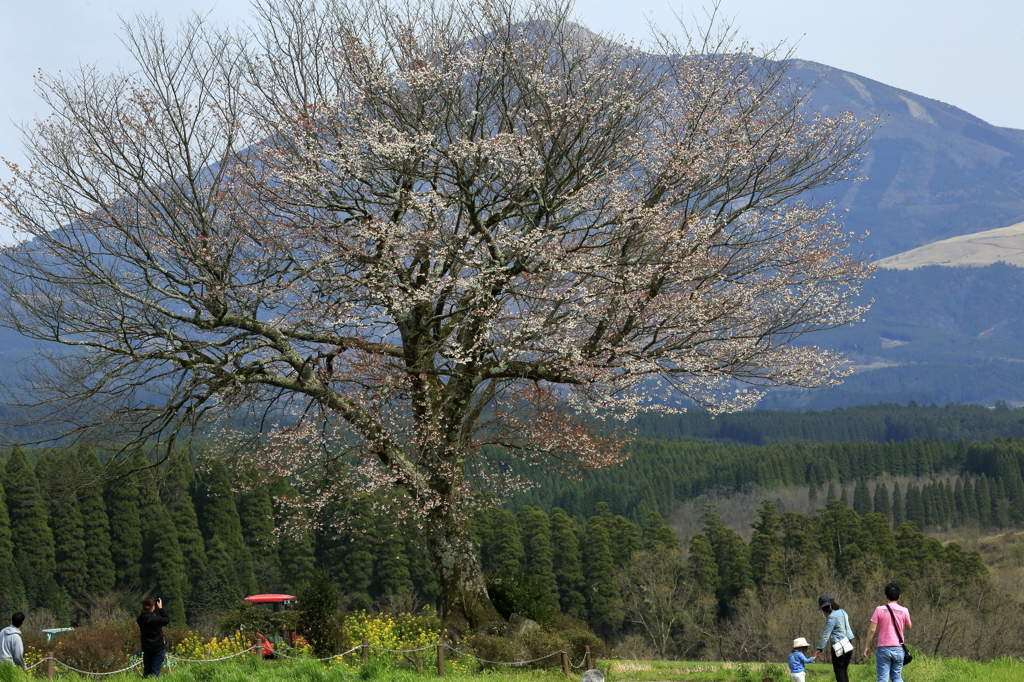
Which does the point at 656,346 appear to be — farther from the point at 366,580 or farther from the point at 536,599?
the point at 366,580

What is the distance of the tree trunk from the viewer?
16.6 meters

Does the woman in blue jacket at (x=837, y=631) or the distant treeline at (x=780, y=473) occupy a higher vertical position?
the woman in blue jacket at (x=837, y=631)

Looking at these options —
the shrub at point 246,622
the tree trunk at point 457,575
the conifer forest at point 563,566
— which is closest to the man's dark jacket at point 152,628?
the tree trunk at point 457,575

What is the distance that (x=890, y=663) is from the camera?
11047mm

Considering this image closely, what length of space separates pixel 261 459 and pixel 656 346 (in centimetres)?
846

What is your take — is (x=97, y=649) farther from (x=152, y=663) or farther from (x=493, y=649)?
(x=493, y=649)

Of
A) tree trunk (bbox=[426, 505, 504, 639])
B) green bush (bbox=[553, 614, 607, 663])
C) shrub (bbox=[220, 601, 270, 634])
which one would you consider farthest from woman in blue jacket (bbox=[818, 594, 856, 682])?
shrub (bbox=[220, 601, 270, 634])

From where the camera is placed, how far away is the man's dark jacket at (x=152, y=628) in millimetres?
12094

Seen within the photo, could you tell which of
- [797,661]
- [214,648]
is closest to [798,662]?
[797,661]

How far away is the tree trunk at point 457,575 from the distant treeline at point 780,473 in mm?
94078

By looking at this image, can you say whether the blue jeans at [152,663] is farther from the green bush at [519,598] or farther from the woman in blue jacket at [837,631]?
the woman in blue jacket at [837,631]

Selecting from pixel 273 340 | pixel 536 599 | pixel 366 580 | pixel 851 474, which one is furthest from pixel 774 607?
pixel 851 474

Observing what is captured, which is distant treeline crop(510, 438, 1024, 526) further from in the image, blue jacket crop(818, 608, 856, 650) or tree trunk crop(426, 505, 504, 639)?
blue jacket crop(818, 608, 856, 650)

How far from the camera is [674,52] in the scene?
59.5 ft
